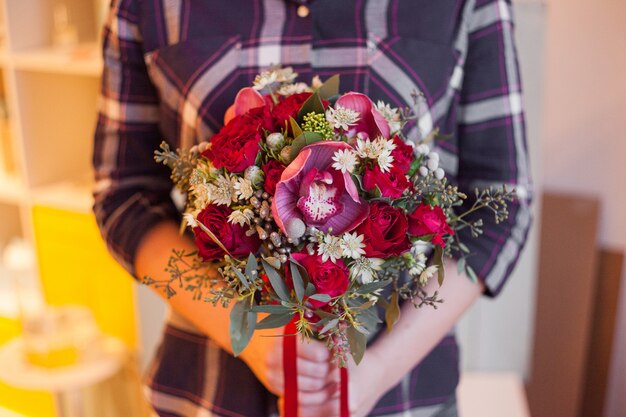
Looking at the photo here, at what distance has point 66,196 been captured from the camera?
84.7 inches

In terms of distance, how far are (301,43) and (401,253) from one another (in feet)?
1.22

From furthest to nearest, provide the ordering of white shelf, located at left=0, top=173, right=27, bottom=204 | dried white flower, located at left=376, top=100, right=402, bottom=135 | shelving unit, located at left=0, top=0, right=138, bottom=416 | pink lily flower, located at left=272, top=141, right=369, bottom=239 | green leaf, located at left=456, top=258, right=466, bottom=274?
white shelf, located at left=0, top=173, right=27, bottom=204 < shelving unit, located at left=0, top=0, right=138, bottom=416 < green leaf, located at left=456, top=258, right=466, bottom=274 < dried white flower, located at left=376, top=100, right=402, bottom=135 < pink lily flower, located at left=272, top=141, right=369, bottom=239

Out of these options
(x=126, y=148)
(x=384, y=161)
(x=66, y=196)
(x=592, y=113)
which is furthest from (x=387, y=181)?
(x=66, y=196)

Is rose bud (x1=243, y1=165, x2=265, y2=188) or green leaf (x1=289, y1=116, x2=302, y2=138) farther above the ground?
green leaf (x1=289, y1=116, x2=302, y2=138)

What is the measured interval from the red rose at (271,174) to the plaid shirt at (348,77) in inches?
11.0

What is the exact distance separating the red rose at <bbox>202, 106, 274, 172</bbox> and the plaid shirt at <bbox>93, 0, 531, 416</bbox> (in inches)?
8.5

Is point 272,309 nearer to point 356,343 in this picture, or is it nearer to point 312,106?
point 356,343

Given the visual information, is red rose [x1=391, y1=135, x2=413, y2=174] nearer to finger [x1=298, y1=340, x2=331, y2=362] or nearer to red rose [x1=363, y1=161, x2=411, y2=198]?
red rose [x1=363, y1=161, x2=411, y2=198]

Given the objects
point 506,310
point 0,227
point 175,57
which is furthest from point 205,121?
point 0,227

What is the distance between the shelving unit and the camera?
2.08 metres

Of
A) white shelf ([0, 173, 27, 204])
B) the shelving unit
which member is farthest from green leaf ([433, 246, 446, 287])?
white shelf ([0, 173, 27, 204])

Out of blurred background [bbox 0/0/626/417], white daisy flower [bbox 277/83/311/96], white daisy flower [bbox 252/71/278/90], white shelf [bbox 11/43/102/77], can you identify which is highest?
white shelf [bbox 11/43/102/77]

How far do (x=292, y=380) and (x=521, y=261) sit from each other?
3.74ft

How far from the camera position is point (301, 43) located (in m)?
0.99
